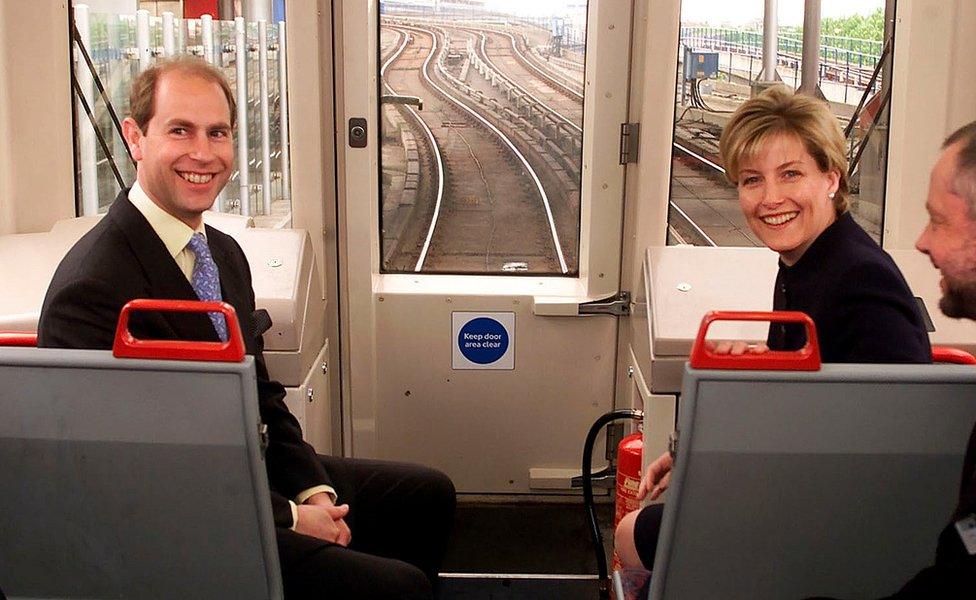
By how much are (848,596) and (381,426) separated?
7.71 ft

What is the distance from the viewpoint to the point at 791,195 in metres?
2.36

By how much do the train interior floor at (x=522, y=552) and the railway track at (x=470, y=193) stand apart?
0.90 m

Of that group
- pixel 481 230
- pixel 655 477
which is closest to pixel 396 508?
pixel 655 477

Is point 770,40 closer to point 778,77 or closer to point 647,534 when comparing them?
point 778,77

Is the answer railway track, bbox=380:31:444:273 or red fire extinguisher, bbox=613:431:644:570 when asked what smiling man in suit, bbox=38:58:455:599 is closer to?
red fire extinguisher, bbox=613:431:644:570

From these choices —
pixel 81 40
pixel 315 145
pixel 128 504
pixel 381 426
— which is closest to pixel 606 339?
pixel 381 426

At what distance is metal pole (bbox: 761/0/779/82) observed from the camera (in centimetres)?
353

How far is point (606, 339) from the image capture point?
4.02 meters

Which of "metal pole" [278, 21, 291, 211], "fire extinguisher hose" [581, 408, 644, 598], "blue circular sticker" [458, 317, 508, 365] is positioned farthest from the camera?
"blue circular sticker" [458, 317, 508, 365]

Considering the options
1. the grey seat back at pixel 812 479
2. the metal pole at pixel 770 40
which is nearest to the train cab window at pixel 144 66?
the metal pole at pixel 770 40

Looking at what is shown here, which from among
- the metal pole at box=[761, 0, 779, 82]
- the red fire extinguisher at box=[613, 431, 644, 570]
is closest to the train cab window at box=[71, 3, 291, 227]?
the red fire extinguisher at box=[613, 431, 644, 570]

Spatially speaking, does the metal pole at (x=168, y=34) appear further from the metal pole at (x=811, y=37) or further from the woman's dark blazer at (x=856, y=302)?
the woman's dark blazer at (x=856, y=302)

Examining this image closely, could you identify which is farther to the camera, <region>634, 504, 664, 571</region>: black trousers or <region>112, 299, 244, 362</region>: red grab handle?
<region>634, 504, 664, 571</region>: black trousers

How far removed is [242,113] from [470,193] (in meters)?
0.87
